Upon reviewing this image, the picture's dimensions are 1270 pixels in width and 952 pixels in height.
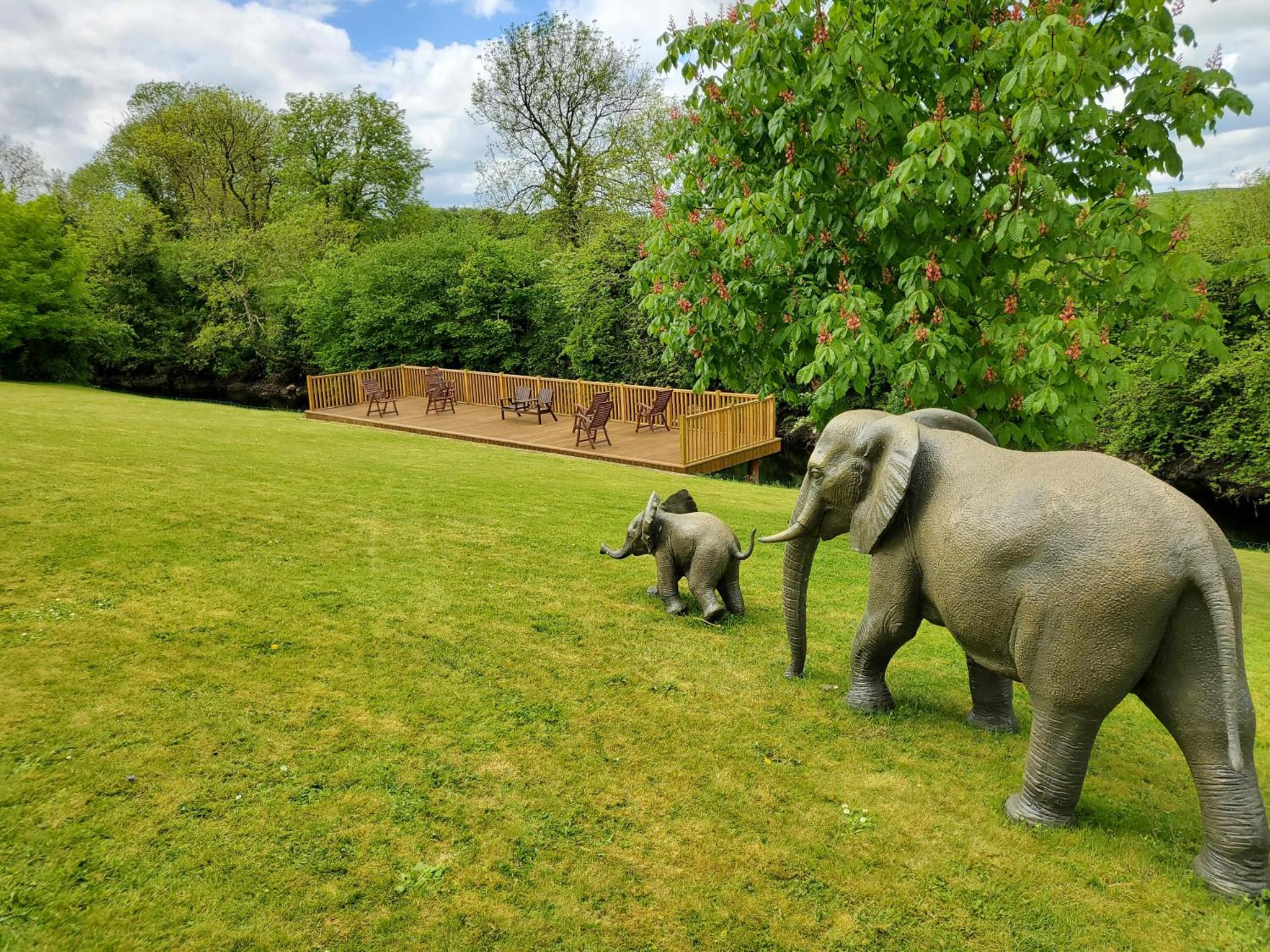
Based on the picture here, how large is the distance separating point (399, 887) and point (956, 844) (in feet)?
8.46

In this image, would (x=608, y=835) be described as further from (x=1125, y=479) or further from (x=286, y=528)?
(x=286, y=528)

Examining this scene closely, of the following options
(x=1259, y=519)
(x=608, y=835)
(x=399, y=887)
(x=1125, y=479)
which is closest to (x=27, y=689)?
(x=399, y=887)

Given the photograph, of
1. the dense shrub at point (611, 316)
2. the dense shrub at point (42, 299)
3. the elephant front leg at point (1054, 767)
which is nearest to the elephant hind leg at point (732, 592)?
the elephant front leg at point (1054, 767)

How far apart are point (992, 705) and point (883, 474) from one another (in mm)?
1861

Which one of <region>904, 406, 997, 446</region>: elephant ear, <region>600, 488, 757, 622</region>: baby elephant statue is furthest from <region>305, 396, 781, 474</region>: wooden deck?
<region>904, 406, 997, 446</region>: elephant ear

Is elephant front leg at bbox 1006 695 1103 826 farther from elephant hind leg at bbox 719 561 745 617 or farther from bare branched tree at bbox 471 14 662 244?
bare branched tree at bbox 471 14 662 244

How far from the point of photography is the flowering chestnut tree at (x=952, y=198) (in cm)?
555

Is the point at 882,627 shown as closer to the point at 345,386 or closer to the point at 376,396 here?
the point at 376,396

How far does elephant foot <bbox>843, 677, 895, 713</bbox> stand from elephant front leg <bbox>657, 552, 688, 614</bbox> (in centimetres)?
196

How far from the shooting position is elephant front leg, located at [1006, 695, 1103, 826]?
3439mm

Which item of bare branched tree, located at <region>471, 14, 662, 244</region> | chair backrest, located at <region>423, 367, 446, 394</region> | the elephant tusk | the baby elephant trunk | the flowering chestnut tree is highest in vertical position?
bare branched tree, located at <region>471, 14, 662, 244</region>

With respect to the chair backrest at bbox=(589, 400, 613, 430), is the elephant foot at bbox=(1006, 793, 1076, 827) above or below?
below

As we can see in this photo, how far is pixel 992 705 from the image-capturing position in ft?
15.9

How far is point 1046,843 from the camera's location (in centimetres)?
370
